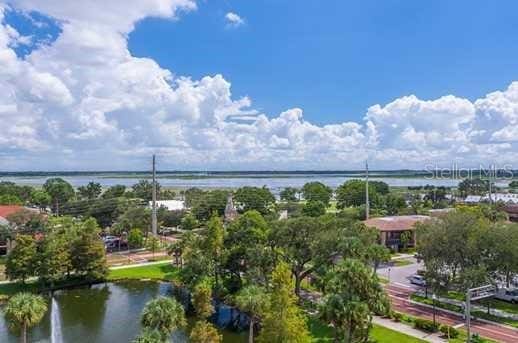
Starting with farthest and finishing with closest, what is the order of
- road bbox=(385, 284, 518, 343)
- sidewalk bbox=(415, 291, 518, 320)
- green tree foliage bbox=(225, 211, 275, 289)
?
green tree foliage bbox=(225, 211, 275, 289), sidewalk bbox=(415, 291, 518, 320), road bbox=(385, 284, 518, 343)

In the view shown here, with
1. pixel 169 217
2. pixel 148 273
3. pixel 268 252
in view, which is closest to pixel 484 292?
pixel 268 252

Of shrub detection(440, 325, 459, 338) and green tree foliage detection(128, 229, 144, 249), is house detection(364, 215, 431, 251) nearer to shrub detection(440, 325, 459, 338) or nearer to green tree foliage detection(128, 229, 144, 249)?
shrub detection(440, 325, 459, 338)

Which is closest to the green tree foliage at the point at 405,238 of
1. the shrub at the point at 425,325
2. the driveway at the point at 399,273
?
the driveway at the point at 399,273

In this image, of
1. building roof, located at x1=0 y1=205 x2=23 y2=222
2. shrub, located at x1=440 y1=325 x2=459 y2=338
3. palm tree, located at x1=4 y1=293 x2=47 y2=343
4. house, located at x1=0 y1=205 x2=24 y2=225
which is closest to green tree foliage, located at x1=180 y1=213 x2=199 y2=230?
house, located at x1=0 y1=205 x2=24 y2=225

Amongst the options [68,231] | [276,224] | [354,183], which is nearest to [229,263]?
[276,224]

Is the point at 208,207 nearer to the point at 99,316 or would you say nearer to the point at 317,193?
the point at 317,193

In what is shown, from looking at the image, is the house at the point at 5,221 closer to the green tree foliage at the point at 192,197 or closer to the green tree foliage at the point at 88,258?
the green tree foliage at the point at 88,258
